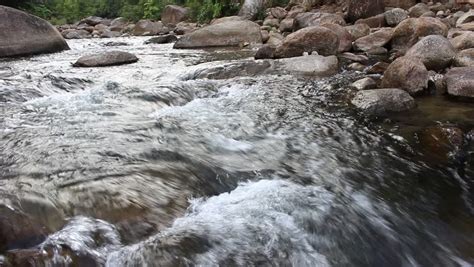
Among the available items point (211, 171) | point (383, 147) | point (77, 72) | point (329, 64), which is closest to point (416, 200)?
point (383, 147)

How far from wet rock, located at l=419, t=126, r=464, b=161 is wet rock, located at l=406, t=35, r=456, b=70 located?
7.97ft

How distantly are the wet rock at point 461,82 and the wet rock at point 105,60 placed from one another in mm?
5501

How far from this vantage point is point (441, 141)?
3574 millimetres

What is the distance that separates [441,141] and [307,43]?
4.25m

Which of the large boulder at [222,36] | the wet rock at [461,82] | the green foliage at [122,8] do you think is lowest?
the green foliage at [122,8]

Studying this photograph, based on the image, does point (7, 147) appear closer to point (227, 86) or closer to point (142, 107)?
point (142, 107)

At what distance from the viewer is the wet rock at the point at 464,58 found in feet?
18.6

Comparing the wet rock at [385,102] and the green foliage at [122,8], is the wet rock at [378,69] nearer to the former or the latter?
the wet rock at [385,102]

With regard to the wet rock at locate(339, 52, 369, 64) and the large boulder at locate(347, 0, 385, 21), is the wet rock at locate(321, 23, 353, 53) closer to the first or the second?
the wet rock at locate(339, 52, 369, 64)

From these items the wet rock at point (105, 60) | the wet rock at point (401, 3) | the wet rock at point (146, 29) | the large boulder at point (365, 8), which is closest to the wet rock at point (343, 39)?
the wet rock at point (105, 60)

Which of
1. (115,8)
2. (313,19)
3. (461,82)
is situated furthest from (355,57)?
(115,8)

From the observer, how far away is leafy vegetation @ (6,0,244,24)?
62.2ft

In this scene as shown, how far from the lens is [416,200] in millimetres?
2762

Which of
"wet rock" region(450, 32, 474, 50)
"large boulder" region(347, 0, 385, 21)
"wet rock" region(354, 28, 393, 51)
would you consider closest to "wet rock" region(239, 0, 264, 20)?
"large boulder" region(347, 0, 385, 21)
